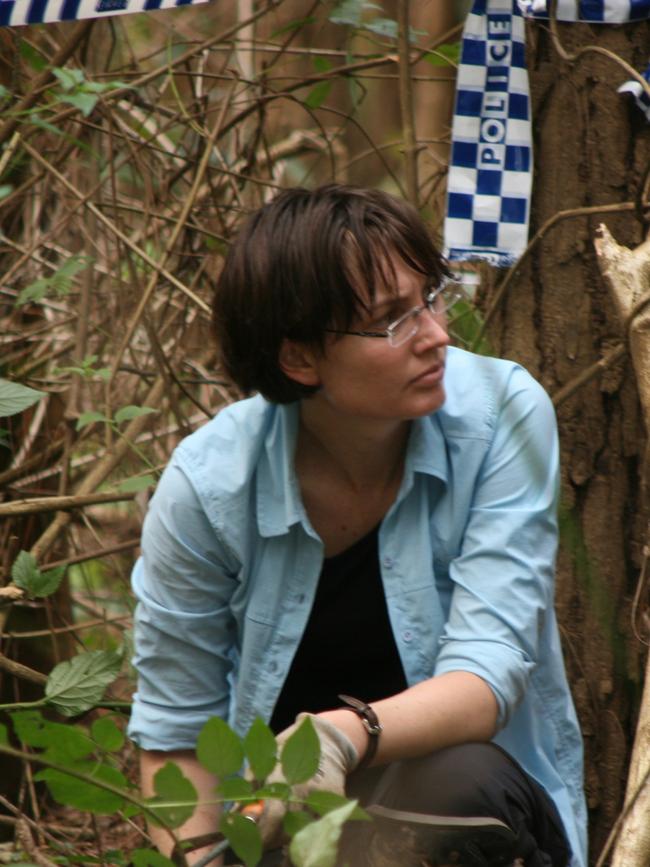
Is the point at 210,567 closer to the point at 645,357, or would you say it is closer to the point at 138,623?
the point at 138,623

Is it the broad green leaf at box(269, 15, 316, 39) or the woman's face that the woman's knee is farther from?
the broad green leaf at box(269, 15, 316, 39)

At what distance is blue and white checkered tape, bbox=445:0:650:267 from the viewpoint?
208cm

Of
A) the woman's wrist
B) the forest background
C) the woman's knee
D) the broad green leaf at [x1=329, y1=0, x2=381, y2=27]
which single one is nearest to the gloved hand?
the woman's wrist

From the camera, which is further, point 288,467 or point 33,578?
point 33,578

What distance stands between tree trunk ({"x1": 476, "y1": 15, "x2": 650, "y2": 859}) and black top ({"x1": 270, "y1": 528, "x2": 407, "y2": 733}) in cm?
41

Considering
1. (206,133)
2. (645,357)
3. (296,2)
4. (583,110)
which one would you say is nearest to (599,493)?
(645,357)

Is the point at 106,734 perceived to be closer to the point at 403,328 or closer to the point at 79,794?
the point at 79,794

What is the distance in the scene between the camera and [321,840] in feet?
3.11

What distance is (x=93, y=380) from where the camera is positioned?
2.91 m

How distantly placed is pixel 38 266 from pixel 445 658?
1.75 m

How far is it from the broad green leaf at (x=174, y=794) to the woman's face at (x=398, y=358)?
0.73m

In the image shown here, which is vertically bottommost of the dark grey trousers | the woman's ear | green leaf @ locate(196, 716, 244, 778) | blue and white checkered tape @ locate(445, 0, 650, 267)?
the dark grey trousers

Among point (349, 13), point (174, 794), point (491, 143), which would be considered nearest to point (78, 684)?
point (174, 794)

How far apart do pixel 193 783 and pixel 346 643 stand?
0.30 m
